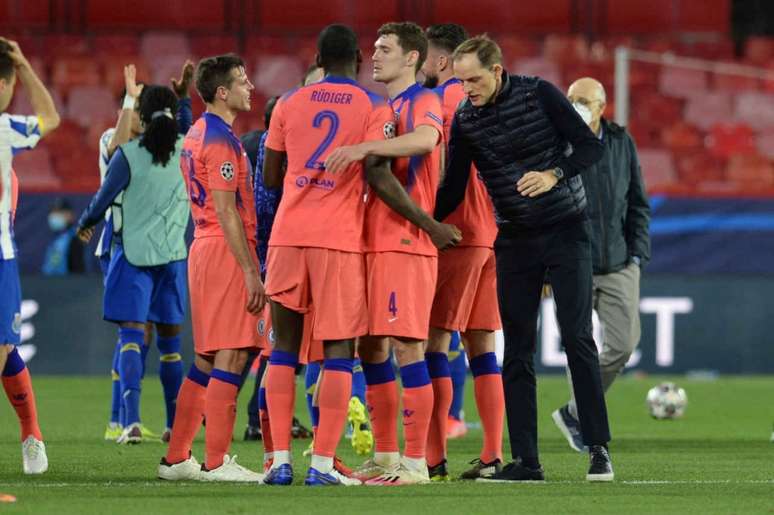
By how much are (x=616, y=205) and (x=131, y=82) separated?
3229 millimetres

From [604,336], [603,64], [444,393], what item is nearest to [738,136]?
[603,64]

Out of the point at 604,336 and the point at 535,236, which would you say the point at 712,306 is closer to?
the point at 604,336

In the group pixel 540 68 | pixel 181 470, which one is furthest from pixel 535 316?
pixel 540 68

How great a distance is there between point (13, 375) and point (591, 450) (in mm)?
3063

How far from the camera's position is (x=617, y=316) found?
33.7 feet

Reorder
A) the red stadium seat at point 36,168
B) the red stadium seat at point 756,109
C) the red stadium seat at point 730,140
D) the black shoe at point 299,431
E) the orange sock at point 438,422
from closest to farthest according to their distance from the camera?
the orange sock at point 438,422 → the black shoe at point 299,431 → the red stadium seat at point 36,168 → the red stadium seat at point 730,140 → the red stadium seat at point 756,109

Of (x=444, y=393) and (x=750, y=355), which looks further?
(x=750, y=355)

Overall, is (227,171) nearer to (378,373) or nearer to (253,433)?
(378,373)

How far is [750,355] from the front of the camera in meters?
17.4

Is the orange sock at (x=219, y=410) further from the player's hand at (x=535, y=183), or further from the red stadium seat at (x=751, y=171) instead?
the red stadium seat at (x=751, y=171)

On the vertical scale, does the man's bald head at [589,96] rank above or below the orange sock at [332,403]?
above

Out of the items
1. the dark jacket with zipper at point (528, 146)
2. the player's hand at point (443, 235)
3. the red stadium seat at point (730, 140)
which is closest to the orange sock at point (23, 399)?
the player's hand at point (443, 235)

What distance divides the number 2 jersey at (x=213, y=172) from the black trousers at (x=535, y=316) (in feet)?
4.32

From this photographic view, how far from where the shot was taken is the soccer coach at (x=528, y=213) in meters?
7.67
